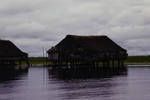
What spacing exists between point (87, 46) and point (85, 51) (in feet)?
5.38

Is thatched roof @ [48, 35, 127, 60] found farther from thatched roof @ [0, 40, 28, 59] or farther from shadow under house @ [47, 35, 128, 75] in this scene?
thatched roof @ [0, 40, 28, 59]

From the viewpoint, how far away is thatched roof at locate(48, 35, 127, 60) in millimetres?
95438

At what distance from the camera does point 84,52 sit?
95.2m

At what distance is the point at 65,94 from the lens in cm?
4050

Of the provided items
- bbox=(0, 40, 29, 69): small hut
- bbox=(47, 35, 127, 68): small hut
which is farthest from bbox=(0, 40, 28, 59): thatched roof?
bbox=(47, 35, 127, 68): small hut

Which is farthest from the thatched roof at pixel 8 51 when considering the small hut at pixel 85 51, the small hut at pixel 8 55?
the small hut at pixel 85 51

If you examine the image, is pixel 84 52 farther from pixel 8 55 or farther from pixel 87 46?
pixel 8 55

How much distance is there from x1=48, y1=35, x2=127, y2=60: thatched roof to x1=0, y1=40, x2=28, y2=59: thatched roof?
21.2 ft

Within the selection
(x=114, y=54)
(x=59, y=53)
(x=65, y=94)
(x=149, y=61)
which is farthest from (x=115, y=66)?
(x=65, y=94)

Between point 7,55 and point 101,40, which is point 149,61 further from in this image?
point 7,55

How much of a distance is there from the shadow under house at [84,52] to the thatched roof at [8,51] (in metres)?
6.45

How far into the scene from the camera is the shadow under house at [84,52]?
3760 inches

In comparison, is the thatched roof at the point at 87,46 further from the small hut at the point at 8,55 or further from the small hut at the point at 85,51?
the small hut at the point at 8,55

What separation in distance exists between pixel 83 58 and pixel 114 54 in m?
6.30
